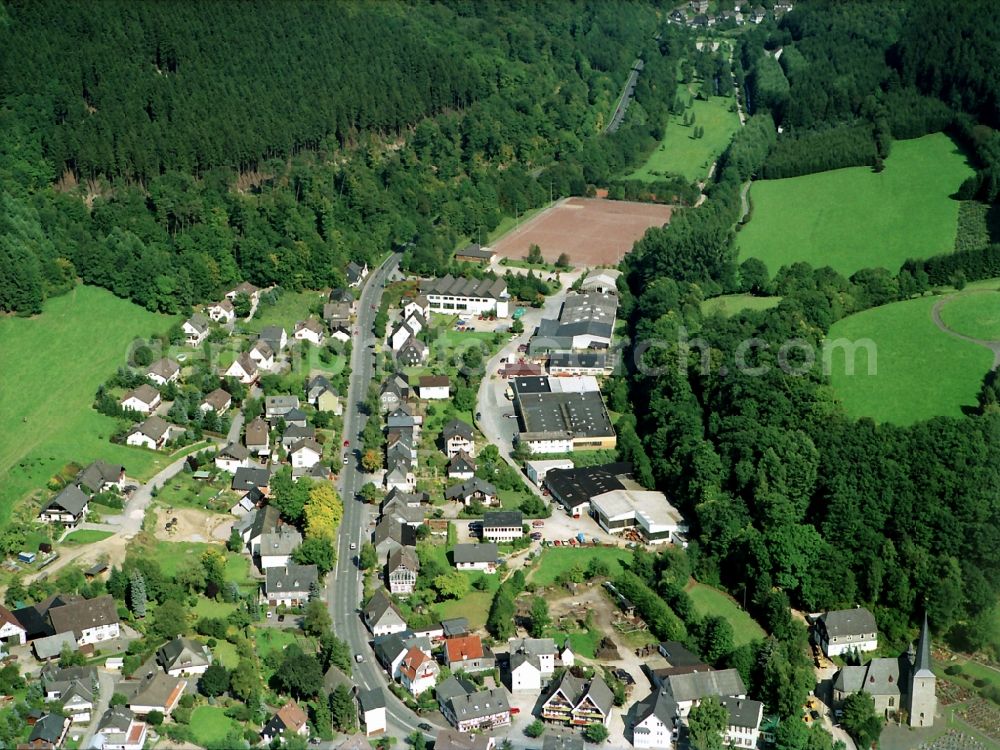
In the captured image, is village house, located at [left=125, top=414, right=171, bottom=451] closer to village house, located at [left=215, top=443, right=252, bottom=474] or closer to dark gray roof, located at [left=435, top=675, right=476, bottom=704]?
village house, located at [left=215, top=443, right=252, bottom=474]

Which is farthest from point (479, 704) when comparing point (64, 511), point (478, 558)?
point (64, 511)

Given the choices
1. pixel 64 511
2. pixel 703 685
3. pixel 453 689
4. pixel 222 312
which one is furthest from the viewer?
pixel 222 312

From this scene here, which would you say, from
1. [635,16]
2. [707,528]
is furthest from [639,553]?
[635,16]

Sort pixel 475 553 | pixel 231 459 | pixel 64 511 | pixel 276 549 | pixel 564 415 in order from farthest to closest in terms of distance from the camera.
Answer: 1. pixel 564 415
2. pixel 231 459
3. pixel 64 511
4. pixel 475 553
5. pixel 276 549

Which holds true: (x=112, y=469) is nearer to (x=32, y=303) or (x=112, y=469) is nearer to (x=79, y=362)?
(x=79, y=362)

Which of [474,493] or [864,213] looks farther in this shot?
[864,213]

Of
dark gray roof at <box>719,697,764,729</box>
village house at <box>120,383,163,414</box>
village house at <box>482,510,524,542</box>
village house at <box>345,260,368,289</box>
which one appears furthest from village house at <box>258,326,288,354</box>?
dark gray roof at <box>719,697,764,729</box>

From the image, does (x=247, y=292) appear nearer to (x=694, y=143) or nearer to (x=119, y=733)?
(x=119, y=733)
